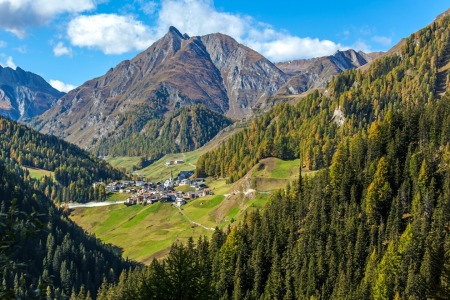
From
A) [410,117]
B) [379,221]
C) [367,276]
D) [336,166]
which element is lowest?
[367,276]

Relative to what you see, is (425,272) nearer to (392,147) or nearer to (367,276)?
(367,276)

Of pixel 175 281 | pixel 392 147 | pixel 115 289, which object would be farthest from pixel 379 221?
pixel 175 281

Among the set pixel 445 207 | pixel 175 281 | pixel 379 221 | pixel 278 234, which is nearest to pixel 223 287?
pixel 278 234

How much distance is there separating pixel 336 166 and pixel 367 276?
173 feet

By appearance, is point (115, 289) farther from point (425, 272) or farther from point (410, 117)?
point (410, 117)

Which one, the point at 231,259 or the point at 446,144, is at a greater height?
the point at 446,144

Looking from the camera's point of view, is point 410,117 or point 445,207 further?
point 410,117

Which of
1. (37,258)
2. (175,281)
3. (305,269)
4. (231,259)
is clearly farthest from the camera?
(37,258)

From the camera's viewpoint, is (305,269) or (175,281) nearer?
(175,281)

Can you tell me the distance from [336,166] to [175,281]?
406 feet

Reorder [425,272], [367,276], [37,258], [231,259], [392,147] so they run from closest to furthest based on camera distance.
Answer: [425,272] < [367,276] < [231,259] < [392,147] < [37,258]

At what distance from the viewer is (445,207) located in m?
110

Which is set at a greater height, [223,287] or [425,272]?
[425,272]

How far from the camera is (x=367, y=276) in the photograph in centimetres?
10562
